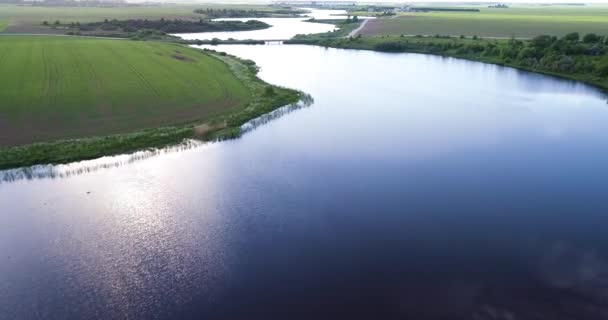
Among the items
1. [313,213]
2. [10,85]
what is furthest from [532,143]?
[10,85]

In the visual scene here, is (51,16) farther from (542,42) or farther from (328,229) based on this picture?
(328,229)

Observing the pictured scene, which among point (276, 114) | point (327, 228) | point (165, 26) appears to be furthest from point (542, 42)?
point (165, 26)

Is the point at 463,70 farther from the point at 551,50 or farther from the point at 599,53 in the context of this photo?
the point at 599,53

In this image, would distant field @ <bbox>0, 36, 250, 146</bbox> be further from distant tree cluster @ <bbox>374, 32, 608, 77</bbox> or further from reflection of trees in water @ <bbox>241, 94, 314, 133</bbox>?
distant tree cluster @ <bbox>374, 32, 608, 77</bbox>

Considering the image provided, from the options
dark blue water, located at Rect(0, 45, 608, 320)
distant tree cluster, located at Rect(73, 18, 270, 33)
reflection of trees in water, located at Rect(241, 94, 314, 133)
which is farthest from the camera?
distant tree cluster, located at Rect(73, 18, 270, 33)

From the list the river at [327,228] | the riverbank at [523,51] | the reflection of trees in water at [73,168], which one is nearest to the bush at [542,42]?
the riverbank at [523,51]

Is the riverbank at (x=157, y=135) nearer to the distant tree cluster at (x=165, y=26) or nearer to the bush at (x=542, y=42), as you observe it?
the bush at (x=542, y=42)

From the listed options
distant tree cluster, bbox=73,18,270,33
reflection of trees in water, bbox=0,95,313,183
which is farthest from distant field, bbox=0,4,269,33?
reflection of trees in water, bbox=0,95,313,183

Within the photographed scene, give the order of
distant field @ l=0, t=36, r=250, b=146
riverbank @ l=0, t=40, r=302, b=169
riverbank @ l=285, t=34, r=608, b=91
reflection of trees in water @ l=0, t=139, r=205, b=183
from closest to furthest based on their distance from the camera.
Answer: reflection of trees in water @ l=0, t=139, r=205, b=183, riverbank @ l=0, t=40, r=302, b=169, distant field @ l=0, t=36, r=250, b=146, riverbank @ l=285, t=34, r=608, b=91
